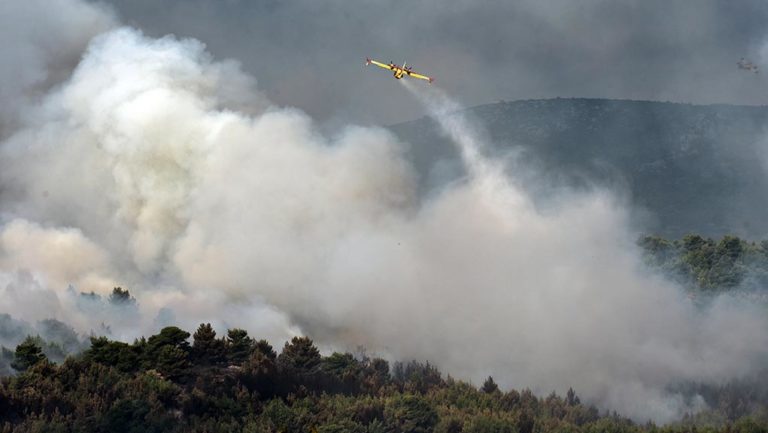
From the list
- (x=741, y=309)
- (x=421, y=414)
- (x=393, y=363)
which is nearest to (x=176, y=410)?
(x=421, y=414)

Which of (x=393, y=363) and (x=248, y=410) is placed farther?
(x=393, y=363)

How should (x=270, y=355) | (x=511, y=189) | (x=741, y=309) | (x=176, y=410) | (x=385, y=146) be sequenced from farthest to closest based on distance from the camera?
1. (x=511, y=189)
2. (x=385, y=146)
3. (x=741, y=309)
4. (x=270, y=355)
5. (x=176, y=410)

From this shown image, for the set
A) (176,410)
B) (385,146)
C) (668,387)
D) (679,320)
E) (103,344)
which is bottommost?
(176,410)

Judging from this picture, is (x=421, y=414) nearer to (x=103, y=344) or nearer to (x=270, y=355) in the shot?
(x=270, y=355)

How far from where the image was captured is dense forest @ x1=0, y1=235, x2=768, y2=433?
9325cm

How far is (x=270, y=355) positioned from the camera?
117500 mm

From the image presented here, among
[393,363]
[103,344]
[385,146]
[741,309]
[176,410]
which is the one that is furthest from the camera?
[385,146]

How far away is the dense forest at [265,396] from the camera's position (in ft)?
306

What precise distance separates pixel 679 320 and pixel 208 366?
56.6m

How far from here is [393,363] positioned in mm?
130625

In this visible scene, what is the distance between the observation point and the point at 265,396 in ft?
339

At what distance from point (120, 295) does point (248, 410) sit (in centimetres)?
5348

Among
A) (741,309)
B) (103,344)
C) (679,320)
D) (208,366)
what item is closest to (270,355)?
(208,366)

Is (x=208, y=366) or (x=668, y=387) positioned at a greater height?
(x=668, y=387)
